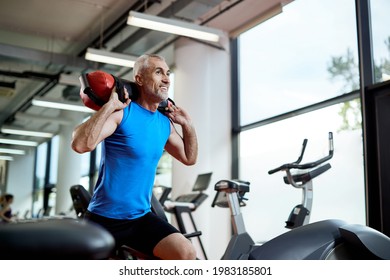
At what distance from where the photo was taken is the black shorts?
5.86ft

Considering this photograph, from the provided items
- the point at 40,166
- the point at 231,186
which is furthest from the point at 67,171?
the point at 231,186

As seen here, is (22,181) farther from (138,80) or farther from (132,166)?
(132,166)

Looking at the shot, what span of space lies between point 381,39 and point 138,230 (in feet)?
11.6

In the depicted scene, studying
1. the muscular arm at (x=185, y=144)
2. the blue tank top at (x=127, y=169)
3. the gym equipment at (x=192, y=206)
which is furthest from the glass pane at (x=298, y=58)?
the blue tank top at (x=127, y=169)

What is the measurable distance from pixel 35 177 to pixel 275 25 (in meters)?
11.4

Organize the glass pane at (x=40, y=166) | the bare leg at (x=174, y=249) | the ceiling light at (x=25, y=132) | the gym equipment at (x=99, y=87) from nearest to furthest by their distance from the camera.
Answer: the bare leg at (x=174, y=249), the gym equipment at (x=99, y=87), the ceiling light at (x=25, y=132), the glass pane at (x=40, y=166)

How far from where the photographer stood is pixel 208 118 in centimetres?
649

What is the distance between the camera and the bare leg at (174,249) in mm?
1688

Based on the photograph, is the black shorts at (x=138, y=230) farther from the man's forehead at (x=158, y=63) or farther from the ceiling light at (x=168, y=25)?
the ceiling light at (x=168, y=25)

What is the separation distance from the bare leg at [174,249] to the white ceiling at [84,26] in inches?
162

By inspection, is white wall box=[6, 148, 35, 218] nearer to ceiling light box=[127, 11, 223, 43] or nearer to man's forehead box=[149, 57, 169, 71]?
ceiling light box=[127, 11, 223, 43]

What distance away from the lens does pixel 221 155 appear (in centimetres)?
649

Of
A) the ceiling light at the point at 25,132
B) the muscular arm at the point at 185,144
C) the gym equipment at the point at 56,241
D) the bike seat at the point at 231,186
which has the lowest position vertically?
the gym equipment at the point at 56,241
